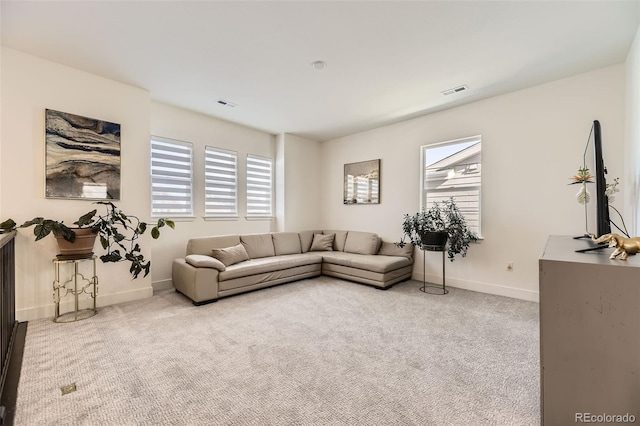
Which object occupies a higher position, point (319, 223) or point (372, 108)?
point (372, 108)

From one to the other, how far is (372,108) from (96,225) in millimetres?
4001

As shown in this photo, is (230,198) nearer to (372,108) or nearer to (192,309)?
(192,309)

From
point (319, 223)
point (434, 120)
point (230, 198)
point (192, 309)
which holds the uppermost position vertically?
point (434, 120)

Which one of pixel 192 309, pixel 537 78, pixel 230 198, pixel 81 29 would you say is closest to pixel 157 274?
pixel 192 309

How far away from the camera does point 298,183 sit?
5996mm

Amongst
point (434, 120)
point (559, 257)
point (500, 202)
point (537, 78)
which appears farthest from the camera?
point (434, 120)

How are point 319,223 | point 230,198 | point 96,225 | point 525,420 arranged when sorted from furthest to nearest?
point 319,223
point 230,198
point 96,225
point 525,420

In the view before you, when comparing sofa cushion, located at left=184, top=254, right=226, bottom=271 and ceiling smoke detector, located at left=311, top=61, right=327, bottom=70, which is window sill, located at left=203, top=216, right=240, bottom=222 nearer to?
sofa cushion, located at left=184, top=254, right=226, bottom=271

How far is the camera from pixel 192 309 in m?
3.34

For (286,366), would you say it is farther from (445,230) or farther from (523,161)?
(523,161)

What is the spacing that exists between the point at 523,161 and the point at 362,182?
2651 millimetres

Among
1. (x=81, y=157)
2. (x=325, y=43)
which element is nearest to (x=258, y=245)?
(x=81, y=157)

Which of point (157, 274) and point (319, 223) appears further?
point (319, 223)

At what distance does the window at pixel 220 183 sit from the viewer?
482 cm
